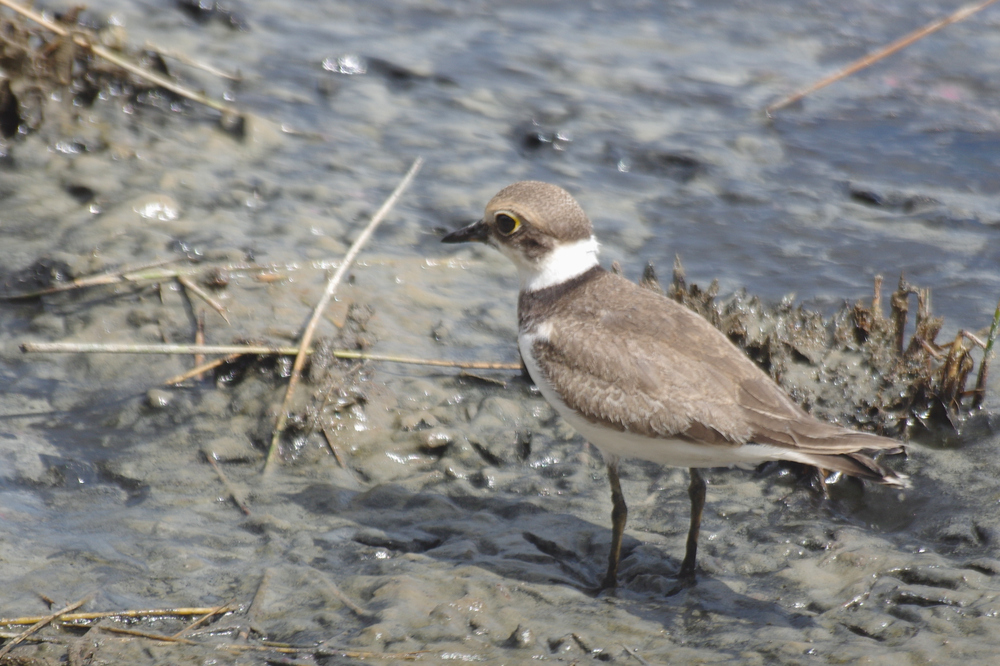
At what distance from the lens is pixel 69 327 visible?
5988mm

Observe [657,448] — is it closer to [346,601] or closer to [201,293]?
[346,601]

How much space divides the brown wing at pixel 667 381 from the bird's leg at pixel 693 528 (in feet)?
1.73

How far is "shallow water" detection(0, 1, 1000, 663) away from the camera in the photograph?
4262 millimetres

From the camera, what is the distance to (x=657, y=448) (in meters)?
4.45

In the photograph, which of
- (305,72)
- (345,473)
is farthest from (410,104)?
(345,473)

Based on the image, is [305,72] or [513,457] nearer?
[513,457]

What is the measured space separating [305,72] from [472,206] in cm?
314

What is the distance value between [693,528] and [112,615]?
251cm

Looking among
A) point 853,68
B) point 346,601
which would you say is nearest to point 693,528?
point 346,601

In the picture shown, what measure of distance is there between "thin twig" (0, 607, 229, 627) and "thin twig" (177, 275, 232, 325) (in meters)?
2.40

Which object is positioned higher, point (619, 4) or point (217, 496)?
point (619, 4)

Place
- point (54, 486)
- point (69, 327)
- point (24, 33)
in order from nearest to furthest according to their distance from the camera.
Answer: point (54, 486)
point (69, 327)
point (24, 33)

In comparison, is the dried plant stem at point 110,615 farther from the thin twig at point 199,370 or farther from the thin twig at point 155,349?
the thin twig at point 155,349

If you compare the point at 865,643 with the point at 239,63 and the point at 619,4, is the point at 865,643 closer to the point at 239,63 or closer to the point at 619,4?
the point at 239,63
